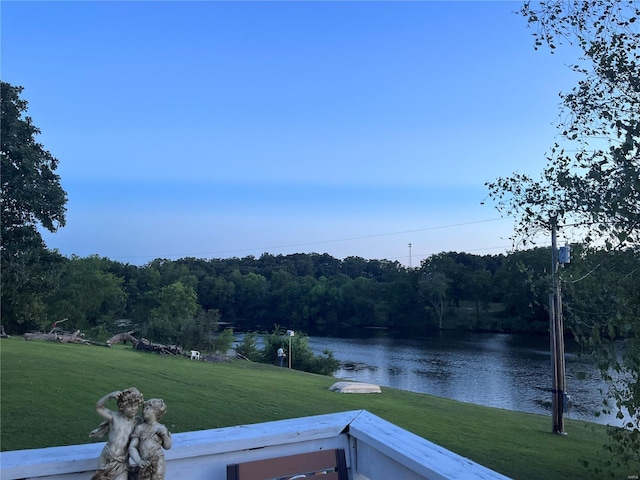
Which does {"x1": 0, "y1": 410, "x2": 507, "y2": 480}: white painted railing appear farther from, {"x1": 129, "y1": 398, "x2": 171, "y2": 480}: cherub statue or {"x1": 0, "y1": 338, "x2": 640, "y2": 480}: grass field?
{"x1": 0, "y1": 338, "x2": 640, "y2": 480}: grass field

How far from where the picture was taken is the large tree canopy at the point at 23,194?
8016mm

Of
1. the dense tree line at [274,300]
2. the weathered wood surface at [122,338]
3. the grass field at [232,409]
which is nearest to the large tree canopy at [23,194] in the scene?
the grass field at [232,409]

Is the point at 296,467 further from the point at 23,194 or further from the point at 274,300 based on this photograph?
the point at 274,300

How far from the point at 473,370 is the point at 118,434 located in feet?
81.2

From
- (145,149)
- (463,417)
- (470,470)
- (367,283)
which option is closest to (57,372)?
(463,417)

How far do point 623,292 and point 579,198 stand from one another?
61cm

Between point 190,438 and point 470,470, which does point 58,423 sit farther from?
point 470,470

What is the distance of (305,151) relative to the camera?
72.0ft

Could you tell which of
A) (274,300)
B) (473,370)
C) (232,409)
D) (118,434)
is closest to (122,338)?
(232,409)

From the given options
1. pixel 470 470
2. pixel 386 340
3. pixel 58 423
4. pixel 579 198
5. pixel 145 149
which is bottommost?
pixel 386 340

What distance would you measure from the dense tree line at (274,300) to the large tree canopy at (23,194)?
44.5 ft

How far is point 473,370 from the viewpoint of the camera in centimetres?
2411

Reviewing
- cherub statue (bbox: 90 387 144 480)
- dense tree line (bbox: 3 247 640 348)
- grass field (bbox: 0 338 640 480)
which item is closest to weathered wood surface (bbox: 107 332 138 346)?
dense tree line (bbox: 3 247 640 348)

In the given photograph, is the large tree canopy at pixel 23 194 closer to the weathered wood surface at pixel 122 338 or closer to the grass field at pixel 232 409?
the grass field at pixel 232 409
